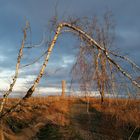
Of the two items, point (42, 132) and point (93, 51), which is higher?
point (93, 51)

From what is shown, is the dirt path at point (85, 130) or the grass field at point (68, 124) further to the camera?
the dirt path at point (85, 130)

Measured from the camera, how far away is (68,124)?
1973 centimetres

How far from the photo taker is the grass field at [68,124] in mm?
16984

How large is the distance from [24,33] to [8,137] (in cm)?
780

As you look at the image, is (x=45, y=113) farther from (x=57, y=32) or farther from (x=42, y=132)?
(x=57, y=32)

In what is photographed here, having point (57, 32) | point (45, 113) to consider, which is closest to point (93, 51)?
point (57, 32)

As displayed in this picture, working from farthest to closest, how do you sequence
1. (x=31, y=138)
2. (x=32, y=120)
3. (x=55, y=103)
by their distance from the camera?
(x=55, y=103) → (x=32, y=120) → (x=31, y=138)

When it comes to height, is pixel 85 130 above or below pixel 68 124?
below

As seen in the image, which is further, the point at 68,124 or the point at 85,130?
the point at 68,124

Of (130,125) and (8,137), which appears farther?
(130,125)

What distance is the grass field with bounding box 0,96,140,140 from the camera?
55.7 ft

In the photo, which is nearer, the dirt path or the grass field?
the grass field

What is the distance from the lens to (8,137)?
50.5 feet

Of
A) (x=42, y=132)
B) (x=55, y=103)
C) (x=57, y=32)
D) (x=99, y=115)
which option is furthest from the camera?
(x=55, y=103)
